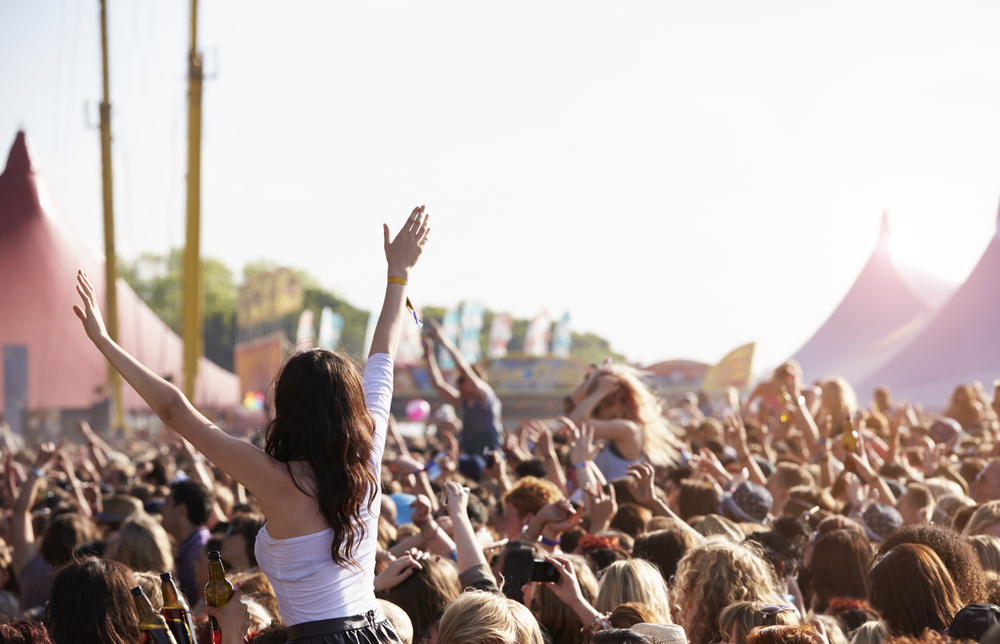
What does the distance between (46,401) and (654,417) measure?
109 ft

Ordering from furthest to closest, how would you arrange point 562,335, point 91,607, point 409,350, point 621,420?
point 562,335, point 409,350, point 621,420, point 91,607

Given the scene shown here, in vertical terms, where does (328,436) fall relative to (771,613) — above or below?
above

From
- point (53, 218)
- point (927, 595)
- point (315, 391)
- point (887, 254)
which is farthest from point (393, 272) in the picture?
point (53, 218)

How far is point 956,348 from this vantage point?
2302 centimetres

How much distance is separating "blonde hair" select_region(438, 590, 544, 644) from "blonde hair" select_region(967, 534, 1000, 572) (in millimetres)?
2093

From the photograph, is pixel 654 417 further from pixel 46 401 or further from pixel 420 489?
pixel 46 401

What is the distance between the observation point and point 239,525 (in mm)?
4996

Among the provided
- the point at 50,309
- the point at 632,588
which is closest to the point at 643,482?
the point at 632,588

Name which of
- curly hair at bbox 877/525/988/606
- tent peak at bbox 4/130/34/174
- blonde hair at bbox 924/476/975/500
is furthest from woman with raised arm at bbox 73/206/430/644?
tent peak at bbox 4/130/34/174

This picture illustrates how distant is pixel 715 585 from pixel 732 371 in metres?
35.3

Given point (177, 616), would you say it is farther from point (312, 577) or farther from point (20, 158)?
point (20, 158)

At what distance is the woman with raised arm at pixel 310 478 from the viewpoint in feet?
7.04

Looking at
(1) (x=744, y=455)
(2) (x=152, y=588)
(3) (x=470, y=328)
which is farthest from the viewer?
(3) (x=470, y=328)

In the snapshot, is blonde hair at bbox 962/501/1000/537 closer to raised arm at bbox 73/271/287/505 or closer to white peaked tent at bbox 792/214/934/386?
raised arm at bbox 73/271/287/505
